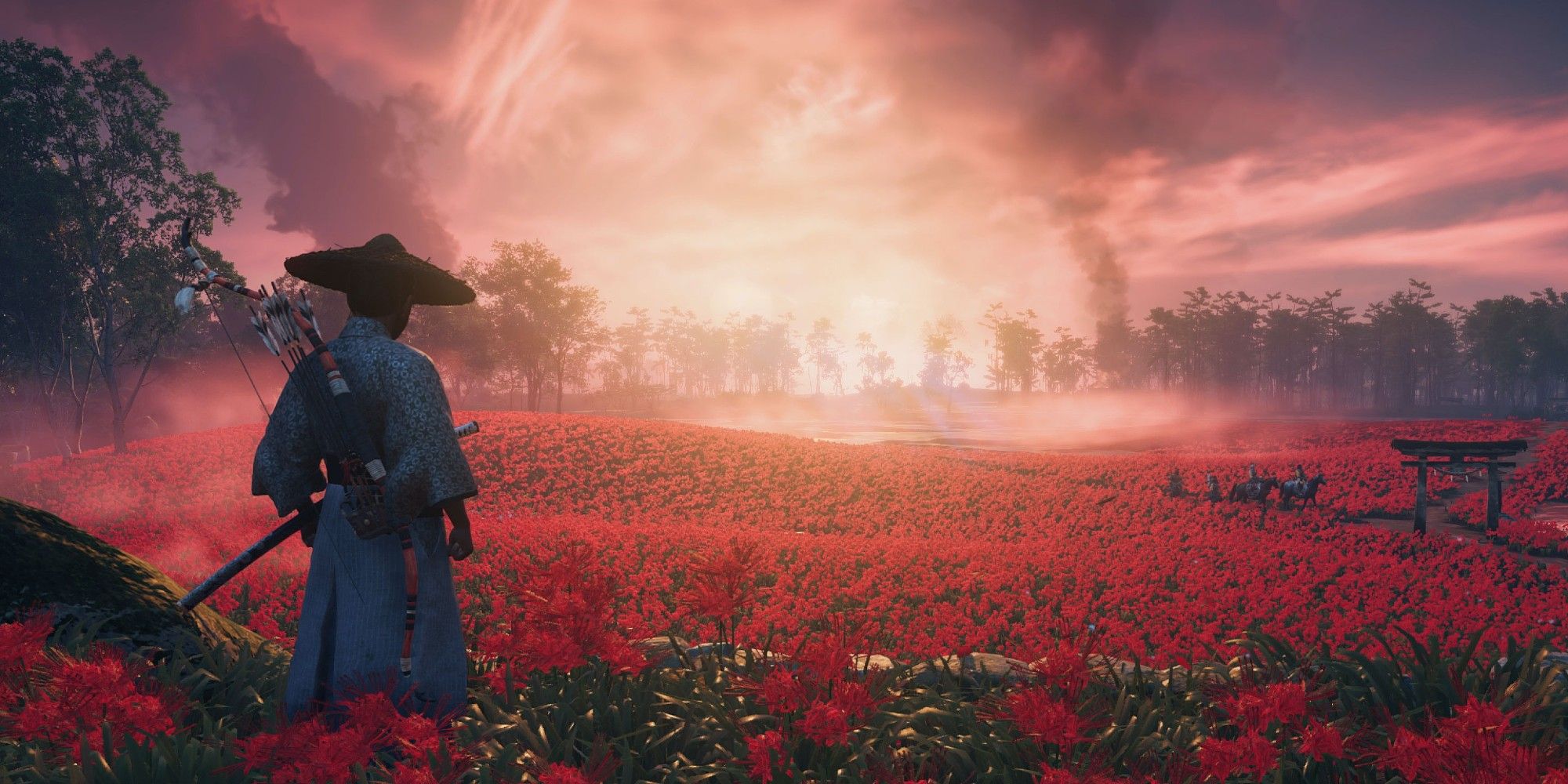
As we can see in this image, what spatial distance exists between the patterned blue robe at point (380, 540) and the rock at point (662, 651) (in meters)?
0.96

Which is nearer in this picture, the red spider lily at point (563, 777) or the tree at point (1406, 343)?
the red spider lily at point (563, 777)

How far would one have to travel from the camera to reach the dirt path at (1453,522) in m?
12.1

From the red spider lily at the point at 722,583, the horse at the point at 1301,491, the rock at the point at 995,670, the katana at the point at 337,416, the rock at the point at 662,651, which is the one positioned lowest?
the horse at the point at 1301,491

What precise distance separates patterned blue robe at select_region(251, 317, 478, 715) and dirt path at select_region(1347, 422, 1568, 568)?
15198mm

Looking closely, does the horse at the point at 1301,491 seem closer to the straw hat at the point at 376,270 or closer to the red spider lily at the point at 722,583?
the red spider lily at the point at 722,583

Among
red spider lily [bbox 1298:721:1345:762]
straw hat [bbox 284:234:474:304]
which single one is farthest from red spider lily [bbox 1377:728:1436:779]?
straw hat [bbox 284:234:474:304]

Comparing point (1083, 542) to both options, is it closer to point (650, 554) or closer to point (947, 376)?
point (650, 554)

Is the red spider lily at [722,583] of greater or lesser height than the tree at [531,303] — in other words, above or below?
below

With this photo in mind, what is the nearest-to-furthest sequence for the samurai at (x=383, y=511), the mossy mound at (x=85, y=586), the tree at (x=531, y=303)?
the samurai at (x=383, y=511)
the mossy mound at (x=85, y=586)
the tree at (x=531, y=303)

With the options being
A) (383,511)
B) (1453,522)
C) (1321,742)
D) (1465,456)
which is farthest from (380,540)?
(1453,522)

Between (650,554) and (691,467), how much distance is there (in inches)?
328

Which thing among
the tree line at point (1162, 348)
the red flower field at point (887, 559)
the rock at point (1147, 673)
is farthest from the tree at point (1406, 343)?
the rock at point (1147, 673)

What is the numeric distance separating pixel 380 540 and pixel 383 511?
0.26 metres

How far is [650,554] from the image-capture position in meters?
10.8
